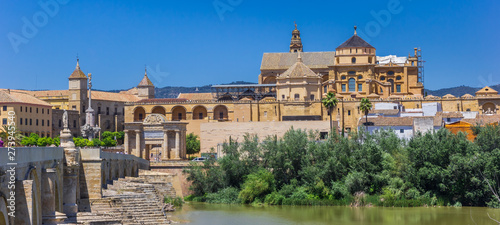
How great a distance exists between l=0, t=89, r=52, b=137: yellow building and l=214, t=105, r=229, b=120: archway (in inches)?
692

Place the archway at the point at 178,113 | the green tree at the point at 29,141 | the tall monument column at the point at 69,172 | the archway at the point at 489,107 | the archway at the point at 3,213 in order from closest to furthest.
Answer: the archway at the point at 3,213
the tall monument column at the point at 69,172
the green tree at the point at 29,141
the archway at the point at 489,107
the archway at the point at 178,113

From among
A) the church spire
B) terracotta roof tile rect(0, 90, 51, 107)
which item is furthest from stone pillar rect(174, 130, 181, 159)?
the church spire

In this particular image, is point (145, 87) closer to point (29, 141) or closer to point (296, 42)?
point (296, 42)

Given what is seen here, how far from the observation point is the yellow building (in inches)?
2562

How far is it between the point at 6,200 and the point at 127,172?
26979mm

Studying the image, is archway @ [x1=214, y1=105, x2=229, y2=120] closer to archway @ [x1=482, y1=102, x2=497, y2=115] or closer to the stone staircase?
archway @ [x1=482, y1=102, x2=497, y2=115]

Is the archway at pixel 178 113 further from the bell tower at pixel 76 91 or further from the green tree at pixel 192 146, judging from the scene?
the bell tower at pixel 76 91

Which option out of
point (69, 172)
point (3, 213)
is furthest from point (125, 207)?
point (3, 213)

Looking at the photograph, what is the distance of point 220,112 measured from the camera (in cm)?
7575

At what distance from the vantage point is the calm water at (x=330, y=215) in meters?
36.1

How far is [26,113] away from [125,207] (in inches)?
1699

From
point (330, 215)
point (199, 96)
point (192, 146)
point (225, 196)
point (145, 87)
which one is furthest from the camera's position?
point (145, 87)

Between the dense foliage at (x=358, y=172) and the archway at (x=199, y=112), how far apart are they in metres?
26.1

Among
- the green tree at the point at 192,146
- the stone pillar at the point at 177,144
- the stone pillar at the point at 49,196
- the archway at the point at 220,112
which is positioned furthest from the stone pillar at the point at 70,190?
the archway at the point at 220,112
